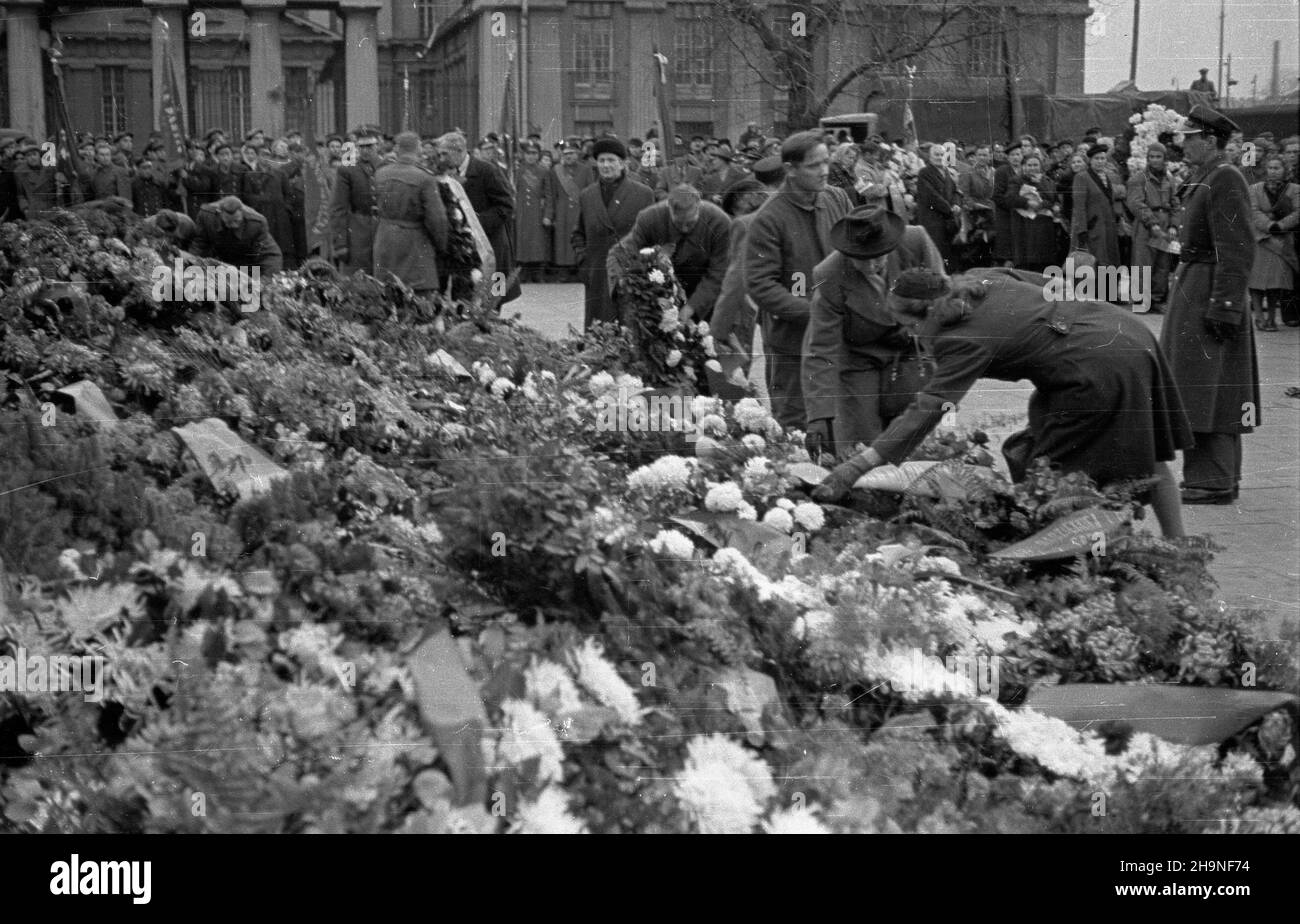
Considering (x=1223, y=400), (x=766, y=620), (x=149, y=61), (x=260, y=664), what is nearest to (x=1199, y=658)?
(x=766, y=620)

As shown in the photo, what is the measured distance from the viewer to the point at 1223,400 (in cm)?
671

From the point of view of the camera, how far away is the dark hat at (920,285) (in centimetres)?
524

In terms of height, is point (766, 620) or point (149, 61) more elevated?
point (149, 61)

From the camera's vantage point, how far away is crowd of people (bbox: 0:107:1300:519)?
5.36 metres

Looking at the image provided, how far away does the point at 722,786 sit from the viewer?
134 inches

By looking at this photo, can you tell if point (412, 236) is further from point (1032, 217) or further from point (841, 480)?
point (841, 480)

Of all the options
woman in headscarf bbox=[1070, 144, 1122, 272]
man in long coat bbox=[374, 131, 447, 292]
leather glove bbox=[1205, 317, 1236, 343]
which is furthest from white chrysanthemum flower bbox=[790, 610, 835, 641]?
man in long coat bbox=[374, 131, 447, 292]

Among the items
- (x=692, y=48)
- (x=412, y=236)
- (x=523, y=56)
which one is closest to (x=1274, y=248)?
(x=412, y=236)

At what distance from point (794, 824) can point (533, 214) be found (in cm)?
783

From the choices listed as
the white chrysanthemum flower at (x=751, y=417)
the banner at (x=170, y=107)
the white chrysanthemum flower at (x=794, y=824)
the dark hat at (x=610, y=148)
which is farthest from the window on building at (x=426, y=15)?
the white chrysanthemum flower at (x=794, y=824)

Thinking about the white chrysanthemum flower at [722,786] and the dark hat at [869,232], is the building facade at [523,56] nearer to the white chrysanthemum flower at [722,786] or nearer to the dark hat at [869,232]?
the dark hat at [869,232]

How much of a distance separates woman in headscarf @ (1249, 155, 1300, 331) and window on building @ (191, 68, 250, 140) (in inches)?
171
